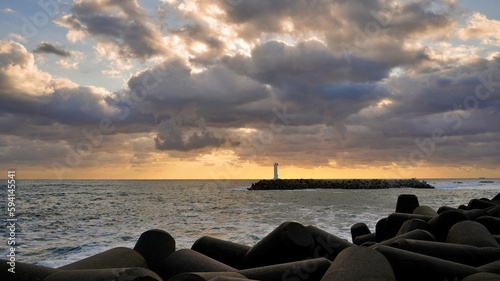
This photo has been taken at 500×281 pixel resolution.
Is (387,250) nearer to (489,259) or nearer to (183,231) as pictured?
(489,259)

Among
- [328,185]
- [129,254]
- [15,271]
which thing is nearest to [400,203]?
[129,254]

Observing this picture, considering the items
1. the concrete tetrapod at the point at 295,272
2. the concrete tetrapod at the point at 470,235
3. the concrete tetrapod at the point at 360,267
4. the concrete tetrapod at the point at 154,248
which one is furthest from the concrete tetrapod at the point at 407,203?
the concrete tetrapod at the point at 360,267

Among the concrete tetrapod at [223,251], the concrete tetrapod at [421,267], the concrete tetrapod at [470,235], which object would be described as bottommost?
the concrete tetrapod at [223,251]

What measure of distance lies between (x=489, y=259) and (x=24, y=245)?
13263 millimetres

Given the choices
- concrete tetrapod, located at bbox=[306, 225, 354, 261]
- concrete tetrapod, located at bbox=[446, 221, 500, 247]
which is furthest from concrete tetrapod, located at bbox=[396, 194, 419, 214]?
concrete tetrapod, located at bbox=[306, 225, 354, 261]

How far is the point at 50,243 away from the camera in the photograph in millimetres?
14367

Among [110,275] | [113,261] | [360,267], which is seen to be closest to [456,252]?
[360,267]

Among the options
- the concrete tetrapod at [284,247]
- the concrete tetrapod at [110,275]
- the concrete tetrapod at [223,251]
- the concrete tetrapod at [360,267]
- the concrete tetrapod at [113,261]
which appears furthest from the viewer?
the concrete tetrapod at [223,251]

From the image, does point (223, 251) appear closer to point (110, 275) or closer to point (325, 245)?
point (325, 245)

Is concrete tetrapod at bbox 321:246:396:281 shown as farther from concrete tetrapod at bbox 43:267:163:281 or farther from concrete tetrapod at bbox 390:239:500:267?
concrete tetrapod at bbox 43:267:163:281

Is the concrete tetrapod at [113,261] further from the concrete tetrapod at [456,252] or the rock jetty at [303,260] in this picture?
the concrete tetrapod at [456,252]

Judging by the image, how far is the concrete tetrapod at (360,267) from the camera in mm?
3922

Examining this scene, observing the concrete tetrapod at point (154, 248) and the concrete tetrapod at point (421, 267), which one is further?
the concrete tetrapod at point (154, 248)

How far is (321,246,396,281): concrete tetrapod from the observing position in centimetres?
392
